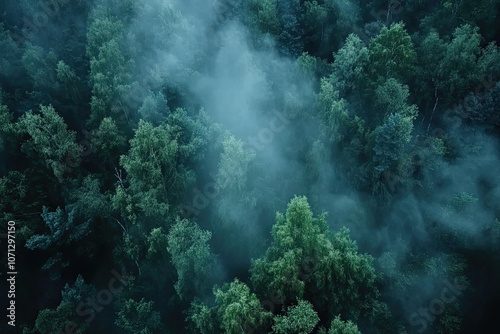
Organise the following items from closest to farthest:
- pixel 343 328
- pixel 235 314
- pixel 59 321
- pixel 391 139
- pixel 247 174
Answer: pixel 235 314, pixel 343 328, pixel 59 321, pixel 247 174, pixel 391 139

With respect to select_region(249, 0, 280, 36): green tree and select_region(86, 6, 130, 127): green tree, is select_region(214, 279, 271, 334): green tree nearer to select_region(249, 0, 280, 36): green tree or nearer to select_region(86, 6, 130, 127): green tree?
select_region(86, 6, 130, 127): green tree

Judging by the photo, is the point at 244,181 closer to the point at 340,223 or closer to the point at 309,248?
the point at 309,248

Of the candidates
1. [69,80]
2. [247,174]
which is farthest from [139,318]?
[69,80]

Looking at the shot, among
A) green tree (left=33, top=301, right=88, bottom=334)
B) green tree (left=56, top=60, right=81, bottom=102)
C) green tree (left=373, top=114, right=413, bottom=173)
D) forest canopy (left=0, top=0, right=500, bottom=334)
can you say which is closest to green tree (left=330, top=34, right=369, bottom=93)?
forest canopy (left=0, top=0, right=500, bottom=334)

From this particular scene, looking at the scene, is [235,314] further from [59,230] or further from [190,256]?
[59,230]

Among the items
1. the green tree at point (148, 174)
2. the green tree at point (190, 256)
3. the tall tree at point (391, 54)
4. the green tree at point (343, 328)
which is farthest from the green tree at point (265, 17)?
the green tree at point (343, 328)

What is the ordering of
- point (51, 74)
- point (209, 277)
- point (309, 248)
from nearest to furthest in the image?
point (309, 248) → point (209, 277) → point (51, 74)

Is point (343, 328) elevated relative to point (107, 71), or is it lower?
lower

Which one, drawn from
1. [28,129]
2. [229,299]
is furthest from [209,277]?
[28,129]
